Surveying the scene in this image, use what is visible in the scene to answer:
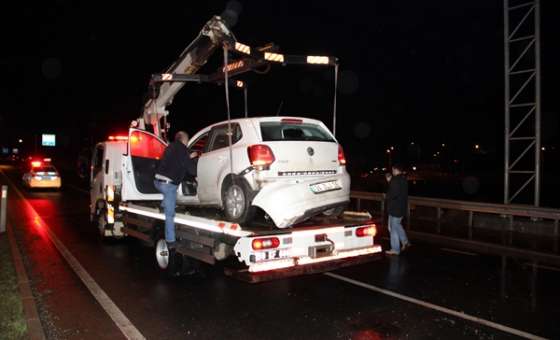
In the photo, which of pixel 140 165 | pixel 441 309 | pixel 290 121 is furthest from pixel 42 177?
pixel 441 309

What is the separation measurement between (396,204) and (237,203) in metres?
3.89

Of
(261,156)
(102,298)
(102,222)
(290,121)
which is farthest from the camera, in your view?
(102,222)

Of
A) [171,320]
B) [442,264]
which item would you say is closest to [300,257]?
[171,320]

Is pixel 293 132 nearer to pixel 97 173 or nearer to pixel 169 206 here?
pixel 169 206

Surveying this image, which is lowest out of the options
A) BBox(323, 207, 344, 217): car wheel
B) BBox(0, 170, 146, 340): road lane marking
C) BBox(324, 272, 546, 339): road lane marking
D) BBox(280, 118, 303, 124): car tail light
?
BBox(324, 272, 546, 339): road lane marking

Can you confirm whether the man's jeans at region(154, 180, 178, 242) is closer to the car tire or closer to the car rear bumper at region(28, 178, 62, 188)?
the car tire

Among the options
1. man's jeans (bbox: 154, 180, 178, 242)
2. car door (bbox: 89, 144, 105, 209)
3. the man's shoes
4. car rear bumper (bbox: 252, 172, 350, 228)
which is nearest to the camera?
car rear bumper (bbox: 252, 172, 350, 228)

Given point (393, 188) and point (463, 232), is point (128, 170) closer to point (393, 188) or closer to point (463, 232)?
point (393, 188)

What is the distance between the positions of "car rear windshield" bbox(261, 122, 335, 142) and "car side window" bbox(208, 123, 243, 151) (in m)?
0.44

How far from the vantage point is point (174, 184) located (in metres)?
7.14

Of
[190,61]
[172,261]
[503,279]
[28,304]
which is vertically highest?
[190,61]

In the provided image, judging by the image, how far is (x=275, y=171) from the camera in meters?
6.23

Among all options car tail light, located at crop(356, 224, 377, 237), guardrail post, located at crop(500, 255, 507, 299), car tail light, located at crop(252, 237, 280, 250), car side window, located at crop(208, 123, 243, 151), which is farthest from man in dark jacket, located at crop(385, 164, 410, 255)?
car tail light, located at crop(252, 237, 280, 250)

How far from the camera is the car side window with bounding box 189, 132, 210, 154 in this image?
7.88 meters
